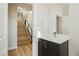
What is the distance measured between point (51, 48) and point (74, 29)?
388 mm

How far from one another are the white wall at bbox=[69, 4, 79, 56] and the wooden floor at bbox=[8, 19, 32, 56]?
0.55m

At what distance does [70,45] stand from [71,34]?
14cm

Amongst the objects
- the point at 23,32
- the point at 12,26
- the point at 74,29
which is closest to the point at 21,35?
the point at 23,32

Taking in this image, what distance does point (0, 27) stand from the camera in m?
1.35

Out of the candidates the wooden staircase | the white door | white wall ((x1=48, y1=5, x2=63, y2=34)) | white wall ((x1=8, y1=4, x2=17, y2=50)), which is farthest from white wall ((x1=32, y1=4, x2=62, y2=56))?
the white door

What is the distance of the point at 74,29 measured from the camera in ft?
4.35

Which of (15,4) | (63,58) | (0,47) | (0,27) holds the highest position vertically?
(15,4)

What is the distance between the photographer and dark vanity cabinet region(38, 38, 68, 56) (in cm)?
131

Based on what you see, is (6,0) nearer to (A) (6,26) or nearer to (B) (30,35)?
(A) (6,26)

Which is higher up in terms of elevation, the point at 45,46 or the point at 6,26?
the point at 6,26

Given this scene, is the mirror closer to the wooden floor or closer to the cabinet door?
the cabinet door

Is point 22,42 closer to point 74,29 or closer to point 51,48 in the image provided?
point 51,48

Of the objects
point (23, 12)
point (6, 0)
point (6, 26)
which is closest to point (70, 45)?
point (23, 12)

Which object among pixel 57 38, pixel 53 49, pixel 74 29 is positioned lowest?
pixel 53 49
